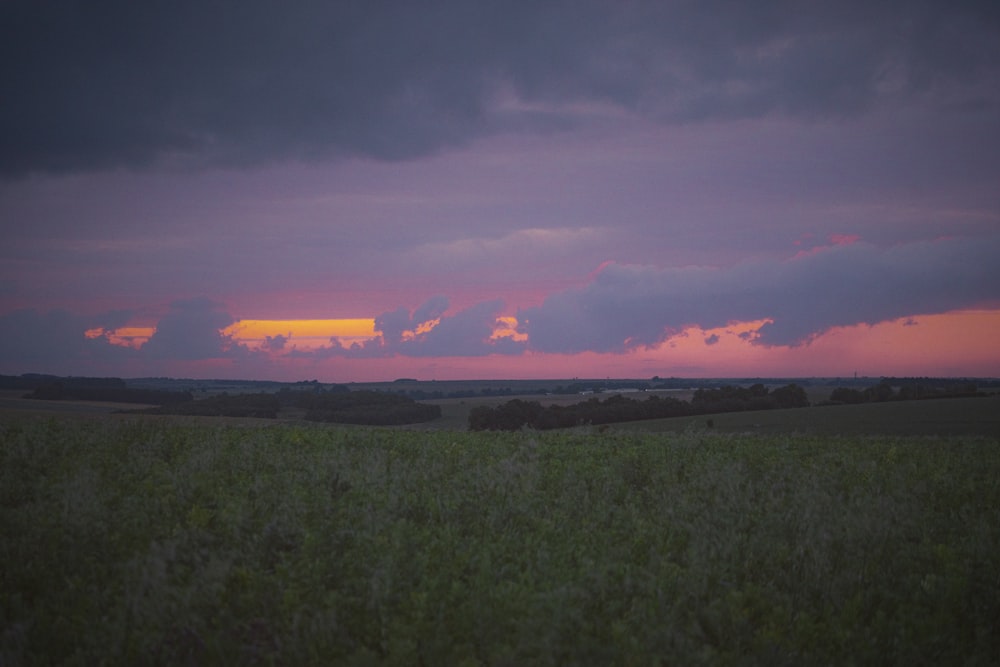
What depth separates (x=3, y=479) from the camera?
9.45m

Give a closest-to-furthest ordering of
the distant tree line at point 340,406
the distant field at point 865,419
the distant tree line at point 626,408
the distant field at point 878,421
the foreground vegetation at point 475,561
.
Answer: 1. the foreground vegetation at point 475,561
2. the distant field at point 865,419
3. the distant field at point 878,421
4. the distant tree line at point 626,408
5. the distant tree line at point 340,406

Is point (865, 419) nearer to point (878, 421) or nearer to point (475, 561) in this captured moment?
point (878, 421)

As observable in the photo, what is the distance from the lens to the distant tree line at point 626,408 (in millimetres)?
47906

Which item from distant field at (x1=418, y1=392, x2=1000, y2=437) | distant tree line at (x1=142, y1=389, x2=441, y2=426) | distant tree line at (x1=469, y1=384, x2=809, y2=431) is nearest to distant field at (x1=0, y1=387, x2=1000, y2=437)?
distant field at (x1=418, y1=392, x2=1000, y2=437)

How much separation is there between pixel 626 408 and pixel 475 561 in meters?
52.7

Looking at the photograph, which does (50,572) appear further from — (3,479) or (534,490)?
(534,490)

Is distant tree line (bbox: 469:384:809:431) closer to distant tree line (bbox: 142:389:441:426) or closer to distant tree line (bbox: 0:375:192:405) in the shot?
distant tree line (bbox: 142:389:441:426)

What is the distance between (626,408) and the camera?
193ft

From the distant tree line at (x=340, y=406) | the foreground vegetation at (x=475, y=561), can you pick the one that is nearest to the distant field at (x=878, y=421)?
the distant tree line at (x=340, y=406)

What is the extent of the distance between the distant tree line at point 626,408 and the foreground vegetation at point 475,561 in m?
28.5

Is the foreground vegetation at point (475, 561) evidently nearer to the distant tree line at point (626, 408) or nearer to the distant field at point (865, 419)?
the distant field at point (865, 419)

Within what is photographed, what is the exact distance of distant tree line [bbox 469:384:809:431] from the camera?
47906 mm

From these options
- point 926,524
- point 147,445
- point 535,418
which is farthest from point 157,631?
point 535,418

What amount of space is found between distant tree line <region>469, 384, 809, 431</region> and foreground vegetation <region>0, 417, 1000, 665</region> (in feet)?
93.5
